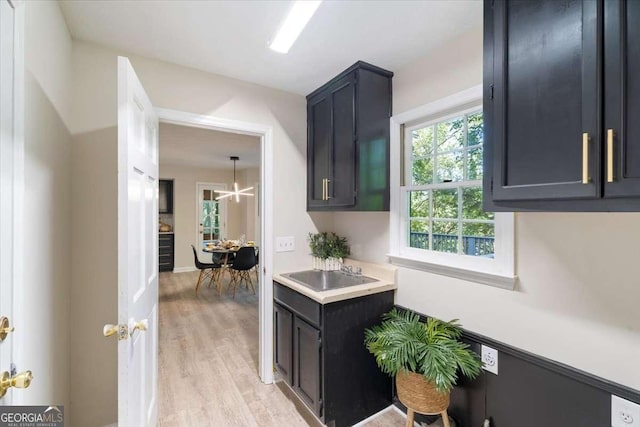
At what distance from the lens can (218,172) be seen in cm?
738

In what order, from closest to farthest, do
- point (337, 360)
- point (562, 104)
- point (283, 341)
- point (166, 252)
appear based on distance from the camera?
1. point (562, 104)
2. point (337, 360)
3. point (283, 341)
4. point (166, 252)

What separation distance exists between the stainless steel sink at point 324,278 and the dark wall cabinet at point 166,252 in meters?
5.43

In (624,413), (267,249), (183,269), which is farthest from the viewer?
(183,269)

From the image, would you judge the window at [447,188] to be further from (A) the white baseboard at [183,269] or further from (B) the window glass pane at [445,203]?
(A) the white baseboard at [183,269]

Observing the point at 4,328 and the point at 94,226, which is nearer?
the point at 4,328

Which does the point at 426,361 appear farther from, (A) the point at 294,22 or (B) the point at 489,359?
(A) the point at 294,22

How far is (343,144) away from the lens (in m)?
2.15

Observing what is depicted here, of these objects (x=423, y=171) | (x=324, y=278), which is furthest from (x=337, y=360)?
(x=423, y=171)

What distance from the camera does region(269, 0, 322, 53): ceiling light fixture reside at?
1.31 m

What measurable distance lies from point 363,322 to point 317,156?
1.38m

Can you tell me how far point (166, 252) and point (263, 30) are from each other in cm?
634

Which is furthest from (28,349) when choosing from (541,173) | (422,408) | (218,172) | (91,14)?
(218,172)

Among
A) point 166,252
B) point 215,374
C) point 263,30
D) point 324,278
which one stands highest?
point 263,30

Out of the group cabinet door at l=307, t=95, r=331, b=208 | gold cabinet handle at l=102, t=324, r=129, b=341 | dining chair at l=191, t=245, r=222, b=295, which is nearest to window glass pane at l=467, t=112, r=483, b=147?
cabinet door at l=307, t=95, r=331, b=208
